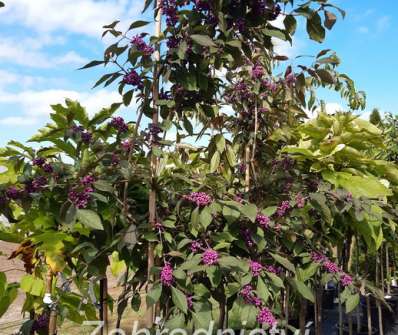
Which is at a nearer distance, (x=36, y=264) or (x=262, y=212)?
(x=262, y=212)

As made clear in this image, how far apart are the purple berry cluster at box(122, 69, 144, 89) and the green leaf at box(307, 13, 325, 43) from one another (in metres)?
0.51

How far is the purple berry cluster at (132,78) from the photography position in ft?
4.04

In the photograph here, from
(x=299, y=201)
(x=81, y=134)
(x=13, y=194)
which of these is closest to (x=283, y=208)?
(x=299, y=201)

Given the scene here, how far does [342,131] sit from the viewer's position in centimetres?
183

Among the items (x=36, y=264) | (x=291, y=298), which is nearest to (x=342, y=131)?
(x=36, y=264)

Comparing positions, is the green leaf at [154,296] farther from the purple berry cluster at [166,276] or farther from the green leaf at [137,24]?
the green leaf at [137,24]

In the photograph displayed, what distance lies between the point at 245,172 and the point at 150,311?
603 mm

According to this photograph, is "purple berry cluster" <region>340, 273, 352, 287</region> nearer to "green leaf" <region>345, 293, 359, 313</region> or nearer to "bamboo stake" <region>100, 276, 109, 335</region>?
"green leaf" <region>345, 293, 359, 313</region>

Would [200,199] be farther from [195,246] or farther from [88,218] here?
[88,218]

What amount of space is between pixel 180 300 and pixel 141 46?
65 cm

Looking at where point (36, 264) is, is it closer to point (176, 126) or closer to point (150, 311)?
point (150, 311)

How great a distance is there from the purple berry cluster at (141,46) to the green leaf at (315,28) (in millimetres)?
461

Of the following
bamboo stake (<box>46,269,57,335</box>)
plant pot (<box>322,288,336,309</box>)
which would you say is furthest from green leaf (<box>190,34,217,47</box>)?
plant pot (<box>322,288,336,309</box>)

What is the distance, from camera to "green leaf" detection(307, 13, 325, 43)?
1.32m
